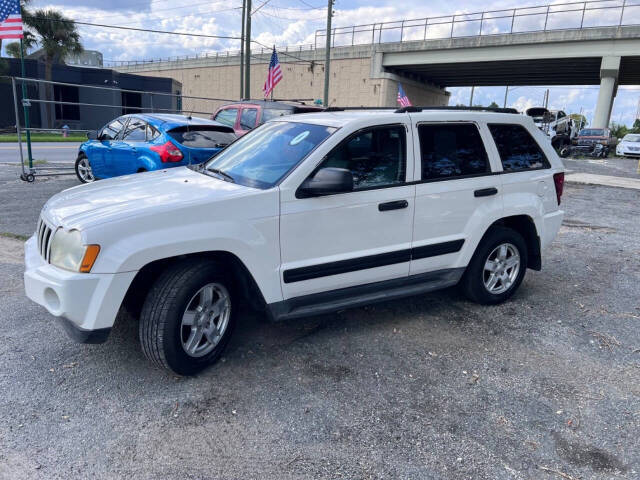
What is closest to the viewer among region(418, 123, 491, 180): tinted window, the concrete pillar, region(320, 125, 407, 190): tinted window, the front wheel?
region(320, 125, 407, 190): tinted window

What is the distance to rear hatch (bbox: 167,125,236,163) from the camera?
8.26 meters

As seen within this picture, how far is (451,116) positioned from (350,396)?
8.67ft

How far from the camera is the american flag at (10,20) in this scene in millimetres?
11578

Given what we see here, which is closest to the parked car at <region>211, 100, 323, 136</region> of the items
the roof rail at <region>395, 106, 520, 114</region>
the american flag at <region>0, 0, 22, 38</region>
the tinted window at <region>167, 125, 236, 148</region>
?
the tinted window at <region>167, 125, 236, 148</region>

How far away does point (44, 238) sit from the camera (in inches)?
138

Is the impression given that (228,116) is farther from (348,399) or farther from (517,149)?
(348,399)

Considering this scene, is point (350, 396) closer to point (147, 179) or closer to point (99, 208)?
point (99, 208)

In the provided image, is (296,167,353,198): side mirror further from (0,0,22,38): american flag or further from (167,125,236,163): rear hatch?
(0,0,22,38): american flag

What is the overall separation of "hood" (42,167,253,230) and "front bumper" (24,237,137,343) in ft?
1.10

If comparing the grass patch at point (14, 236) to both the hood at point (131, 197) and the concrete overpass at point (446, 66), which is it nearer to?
the hood at point (131, 197)

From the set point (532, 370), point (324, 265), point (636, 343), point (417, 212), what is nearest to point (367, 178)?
point (417, 212)

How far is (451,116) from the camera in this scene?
14.9ft

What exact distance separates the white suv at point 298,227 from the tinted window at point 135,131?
15.7 feet

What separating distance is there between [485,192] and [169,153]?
534 centimetres
